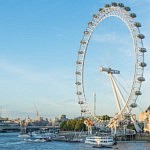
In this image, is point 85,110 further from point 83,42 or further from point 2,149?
point 2,149

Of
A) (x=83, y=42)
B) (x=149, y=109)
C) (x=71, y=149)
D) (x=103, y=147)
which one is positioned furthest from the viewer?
(x=149, y=109)

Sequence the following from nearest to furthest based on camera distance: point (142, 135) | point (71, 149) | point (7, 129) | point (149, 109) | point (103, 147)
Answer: point (71, 149)
point (103, 147)
point (142, 135)
point (149, 109)
point (7, 129)

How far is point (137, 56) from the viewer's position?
5581cm

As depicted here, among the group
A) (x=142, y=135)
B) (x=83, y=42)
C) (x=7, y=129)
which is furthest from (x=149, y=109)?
(x=7, y=129)

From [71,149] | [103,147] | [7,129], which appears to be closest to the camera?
[71,149]

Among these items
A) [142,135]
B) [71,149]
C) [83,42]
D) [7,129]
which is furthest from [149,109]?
[7,129]

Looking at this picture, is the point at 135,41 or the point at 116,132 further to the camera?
the point at 116,132

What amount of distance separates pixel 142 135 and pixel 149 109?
1538 centimetres

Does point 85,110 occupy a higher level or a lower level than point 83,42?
lower

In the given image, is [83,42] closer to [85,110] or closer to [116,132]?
[85,110]

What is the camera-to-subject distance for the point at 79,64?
63.4 metres

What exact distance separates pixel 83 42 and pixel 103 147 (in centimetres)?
1419

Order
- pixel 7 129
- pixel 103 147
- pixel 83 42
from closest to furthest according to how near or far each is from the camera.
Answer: pixel 103 147 < pixel 83 42 < pixel 7 129

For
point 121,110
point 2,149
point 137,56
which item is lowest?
point 2,149
